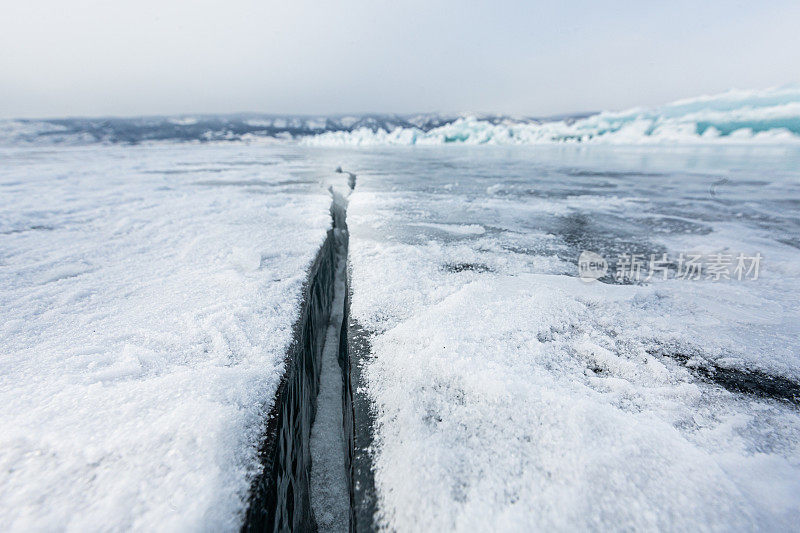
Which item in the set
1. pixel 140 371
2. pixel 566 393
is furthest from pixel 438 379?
pixel 140 371

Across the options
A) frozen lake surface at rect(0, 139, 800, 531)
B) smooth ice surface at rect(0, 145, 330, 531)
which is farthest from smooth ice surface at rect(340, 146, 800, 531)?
smooth ice surface at rect(0, 145, 330, 531)

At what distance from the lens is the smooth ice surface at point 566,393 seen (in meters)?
0.79

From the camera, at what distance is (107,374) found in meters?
1.16

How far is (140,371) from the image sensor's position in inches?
46.6

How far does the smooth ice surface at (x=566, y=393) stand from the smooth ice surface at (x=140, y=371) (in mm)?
401

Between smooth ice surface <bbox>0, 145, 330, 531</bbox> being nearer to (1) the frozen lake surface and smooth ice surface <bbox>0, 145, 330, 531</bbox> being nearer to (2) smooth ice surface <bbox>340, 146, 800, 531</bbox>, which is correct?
(1) the frozen lake surface

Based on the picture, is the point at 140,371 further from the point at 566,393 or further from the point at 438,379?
the point at 566,393

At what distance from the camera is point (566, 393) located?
1.12 meters

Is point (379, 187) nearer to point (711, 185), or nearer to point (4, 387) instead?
point (4, 387)

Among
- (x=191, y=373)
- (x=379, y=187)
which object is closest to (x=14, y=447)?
(x=191, y=373)

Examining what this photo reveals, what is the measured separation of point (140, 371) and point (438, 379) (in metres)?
1.04

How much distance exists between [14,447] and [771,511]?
6.12 ft

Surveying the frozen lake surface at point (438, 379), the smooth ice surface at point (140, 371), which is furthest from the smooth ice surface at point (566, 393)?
the smooth ice surface at point (140, 371)

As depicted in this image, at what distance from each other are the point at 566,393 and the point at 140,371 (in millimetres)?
1454
